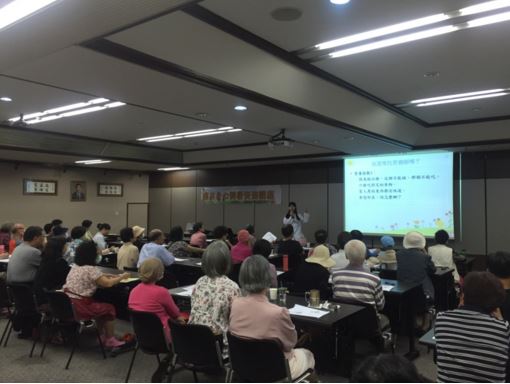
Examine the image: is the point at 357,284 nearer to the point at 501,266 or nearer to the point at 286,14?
the point at 501,266

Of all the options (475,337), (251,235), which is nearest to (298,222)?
(251,235)

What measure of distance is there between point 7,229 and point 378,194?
672 cm

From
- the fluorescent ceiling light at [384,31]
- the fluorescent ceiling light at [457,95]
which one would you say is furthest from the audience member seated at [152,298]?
the fluorescent ceiling light at [457,95]

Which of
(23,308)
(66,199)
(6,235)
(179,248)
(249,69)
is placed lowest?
(23,308)

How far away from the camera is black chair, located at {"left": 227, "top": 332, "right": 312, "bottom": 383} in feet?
7.64

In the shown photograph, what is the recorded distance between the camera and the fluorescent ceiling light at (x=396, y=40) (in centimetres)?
325

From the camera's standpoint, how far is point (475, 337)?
6.39ft

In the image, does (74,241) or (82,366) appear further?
(74,241)

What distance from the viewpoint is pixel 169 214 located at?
39.4ft

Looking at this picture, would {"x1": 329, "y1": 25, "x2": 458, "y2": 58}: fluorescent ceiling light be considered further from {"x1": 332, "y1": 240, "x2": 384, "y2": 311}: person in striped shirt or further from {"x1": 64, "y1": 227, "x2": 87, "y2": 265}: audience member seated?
{"x1": 64, "y1": 227, "x2": 87, "y2": 265}: audience member seated

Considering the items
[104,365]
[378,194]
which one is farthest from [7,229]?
[378,194]

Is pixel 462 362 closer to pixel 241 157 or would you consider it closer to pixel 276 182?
pixel 241 157

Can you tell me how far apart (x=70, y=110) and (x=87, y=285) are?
2.74 meters

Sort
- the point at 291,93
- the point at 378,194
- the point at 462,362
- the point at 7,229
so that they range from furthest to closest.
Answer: the point at 378,194
the point at 7,229
the point at 291,93
the point at 462,362
